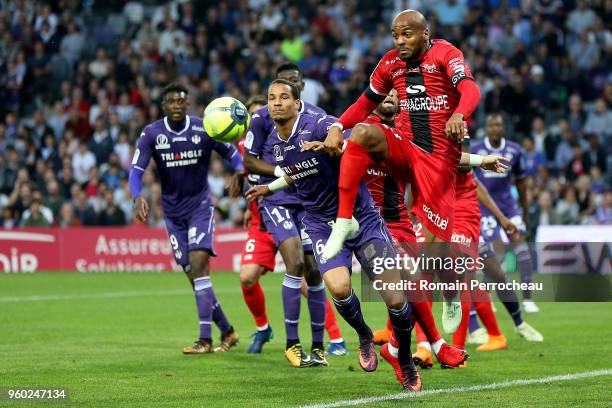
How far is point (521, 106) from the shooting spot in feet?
78.6

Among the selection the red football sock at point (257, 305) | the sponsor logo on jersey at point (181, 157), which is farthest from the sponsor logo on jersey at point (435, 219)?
the sponsor logo on jersey at point (181, 157)

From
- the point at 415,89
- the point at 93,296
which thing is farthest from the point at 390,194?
the point at 93,296

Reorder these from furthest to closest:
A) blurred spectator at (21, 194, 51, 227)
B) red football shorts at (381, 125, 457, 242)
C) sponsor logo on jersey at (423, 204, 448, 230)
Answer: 1. blurred spectator at (21, 194, 51, 227)
2. sponsor logo on jersey at (423, 204, 448, 230)
3. red football shorts at (381, 125, 457, 242)

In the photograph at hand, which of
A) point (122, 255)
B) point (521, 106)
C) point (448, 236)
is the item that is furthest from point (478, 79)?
point (448, 236)

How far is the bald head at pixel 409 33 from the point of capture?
871 centimetres

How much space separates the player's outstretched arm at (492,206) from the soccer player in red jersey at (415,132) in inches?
118

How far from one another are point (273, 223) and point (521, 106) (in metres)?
14.3

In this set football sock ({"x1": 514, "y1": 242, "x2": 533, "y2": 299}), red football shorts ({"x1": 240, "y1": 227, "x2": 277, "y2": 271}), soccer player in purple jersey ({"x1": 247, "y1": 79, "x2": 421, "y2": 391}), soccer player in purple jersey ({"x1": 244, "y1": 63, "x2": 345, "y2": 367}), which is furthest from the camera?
football sock ({"x1": 514, "y1": 242, "x2": 533, "y2": 299})

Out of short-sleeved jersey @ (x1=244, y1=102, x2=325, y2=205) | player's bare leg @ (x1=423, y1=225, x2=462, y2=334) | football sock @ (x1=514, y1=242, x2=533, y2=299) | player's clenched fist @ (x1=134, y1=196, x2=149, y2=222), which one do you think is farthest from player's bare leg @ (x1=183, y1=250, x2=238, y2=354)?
football sock @ (x1=514, y1=242, x2=533, y2=299)

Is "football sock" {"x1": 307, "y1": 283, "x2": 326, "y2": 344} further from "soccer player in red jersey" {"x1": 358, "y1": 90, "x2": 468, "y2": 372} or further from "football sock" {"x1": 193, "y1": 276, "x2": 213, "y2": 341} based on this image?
"football sock" {"x1": 193, "y1": 276, "x2": 213, "y2": 341}

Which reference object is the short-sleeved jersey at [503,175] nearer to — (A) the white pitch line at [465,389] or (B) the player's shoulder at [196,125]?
(B) the player's shoulder at [196,125]

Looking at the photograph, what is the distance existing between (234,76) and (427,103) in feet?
59.2

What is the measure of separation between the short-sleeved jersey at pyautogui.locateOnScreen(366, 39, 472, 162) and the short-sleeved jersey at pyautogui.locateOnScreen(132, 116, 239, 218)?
3.43 m

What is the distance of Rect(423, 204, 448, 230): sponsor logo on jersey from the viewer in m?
8.93
